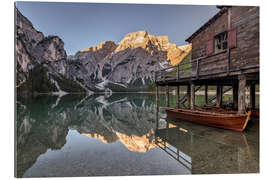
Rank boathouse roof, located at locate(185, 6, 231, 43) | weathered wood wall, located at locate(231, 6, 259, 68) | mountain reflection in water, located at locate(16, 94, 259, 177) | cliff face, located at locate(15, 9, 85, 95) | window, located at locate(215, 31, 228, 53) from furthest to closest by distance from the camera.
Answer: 1. cliff face, located at locate(15, 9, 85, 95)
2. window, located at locate(215, 31, 228, 53)
3. boathouse roof, located at locate(185, 6, 231, 43)
4. weathered wood wall, located at locate(231, 6, 259, 68)
5. mountain reflection in water, located at locate(16, 94, 259, 177)

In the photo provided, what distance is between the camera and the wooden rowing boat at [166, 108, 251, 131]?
7.62 m

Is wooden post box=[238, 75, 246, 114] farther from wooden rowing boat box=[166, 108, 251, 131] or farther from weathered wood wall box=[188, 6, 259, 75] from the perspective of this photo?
weathered wood wall box=[188, 6, 259, 75]

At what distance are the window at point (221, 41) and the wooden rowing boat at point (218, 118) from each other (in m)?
4.63

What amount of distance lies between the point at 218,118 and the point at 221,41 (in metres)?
5.56

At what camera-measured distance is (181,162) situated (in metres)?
4.88

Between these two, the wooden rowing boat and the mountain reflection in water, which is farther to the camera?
the wooden rowing boat

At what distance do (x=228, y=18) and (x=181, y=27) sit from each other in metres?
3.00

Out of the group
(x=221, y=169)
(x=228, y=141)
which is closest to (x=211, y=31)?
(x=228, y=141)

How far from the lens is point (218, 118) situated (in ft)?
27.6

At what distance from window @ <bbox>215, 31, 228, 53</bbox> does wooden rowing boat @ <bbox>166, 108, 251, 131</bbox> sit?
4630mm

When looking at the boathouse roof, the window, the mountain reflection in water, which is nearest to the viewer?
the mountain reflection in water

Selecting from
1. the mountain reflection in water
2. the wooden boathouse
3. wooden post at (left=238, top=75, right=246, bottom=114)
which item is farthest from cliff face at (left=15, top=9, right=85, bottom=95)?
wooden post at (left=238, top=75, right=246, bottom=114)
